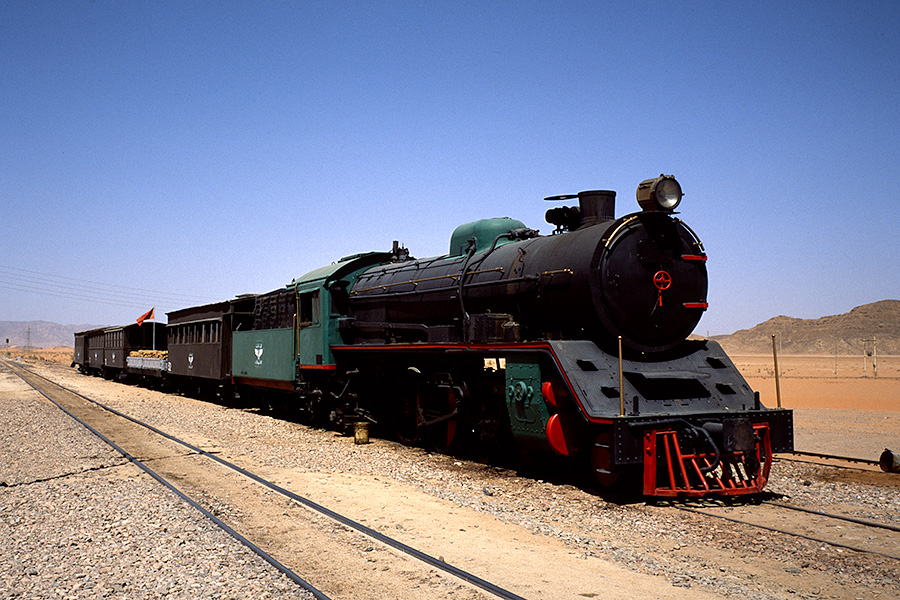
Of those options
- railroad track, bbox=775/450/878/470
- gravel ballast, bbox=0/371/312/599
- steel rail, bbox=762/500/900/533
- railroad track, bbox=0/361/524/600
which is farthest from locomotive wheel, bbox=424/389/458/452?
railroad track, bbox=775/450/878/470

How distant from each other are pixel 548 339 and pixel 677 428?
1.98m

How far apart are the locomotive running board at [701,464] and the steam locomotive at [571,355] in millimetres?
19

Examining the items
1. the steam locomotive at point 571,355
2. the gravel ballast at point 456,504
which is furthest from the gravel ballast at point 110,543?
the steam locomotive at point 571,355

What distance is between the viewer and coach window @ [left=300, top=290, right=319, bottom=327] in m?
14.1

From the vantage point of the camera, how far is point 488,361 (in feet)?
33.1

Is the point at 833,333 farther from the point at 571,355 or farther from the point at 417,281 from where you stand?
the point at 571,355

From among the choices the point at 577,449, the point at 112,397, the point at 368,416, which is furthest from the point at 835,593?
the point at 112,397

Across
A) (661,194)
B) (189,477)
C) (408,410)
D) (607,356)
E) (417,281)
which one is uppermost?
(661,194)

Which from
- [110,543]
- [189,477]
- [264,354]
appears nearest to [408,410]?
[189,477]

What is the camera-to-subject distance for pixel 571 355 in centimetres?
796

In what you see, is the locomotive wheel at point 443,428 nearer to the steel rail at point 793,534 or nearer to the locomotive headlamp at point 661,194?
the locomotive headlamp at point 661,194

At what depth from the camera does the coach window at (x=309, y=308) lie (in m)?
14.1

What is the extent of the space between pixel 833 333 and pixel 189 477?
343 feet

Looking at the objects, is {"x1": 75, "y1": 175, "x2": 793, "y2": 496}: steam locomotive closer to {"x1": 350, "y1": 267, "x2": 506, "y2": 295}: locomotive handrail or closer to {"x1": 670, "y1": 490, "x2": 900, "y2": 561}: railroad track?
{"x1": 350, "y1": 267, "x2": 506, "y2": 295}: locomotive handrail
